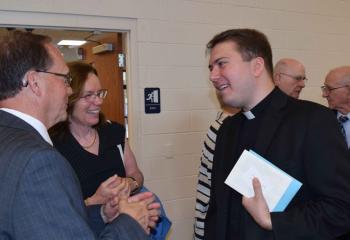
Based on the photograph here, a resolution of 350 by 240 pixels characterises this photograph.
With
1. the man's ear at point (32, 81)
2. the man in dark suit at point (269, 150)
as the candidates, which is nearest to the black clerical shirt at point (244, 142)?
the man in dark suit at point (269, 150)

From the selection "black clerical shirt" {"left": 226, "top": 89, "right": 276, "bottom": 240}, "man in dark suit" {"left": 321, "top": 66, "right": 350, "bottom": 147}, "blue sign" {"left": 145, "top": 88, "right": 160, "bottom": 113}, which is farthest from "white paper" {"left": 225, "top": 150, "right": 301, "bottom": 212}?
"man in dark suit" {"left": 321, "top": 66, "right": 350, "bottom": 147}

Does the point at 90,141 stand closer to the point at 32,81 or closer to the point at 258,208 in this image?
the point at 32,81

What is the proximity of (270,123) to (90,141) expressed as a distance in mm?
1022

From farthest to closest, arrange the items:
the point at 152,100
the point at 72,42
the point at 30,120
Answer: the point at 72,42
the point at 152,100
the point at 30,120

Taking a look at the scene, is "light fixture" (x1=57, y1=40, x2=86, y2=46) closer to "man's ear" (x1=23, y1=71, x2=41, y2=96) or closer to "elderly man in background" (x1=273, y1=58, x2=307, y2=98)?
"elderly man in background" (x1=273, y1=58, x2=307, y2=98)

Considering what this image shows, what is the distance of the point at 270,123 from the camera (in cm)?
143

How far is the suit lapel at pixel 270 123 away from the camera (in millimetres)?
1408

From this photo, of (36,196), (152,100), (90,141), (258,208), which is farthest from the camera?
(152,100)

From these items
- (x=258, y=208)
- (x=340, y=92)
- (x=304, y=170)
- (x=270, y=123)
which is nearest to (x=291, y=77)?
(x=340, y=92)

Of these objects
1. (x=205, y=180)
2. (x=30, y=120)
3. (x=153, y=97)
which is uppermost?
(x=30, y=120)

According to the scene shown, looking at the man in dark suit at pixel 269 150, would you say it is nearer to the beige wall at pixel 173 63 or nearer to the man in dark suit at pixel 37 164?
the man in dark suit at pixel 37 164

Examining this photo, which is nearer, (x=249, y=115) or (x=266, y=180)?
(x=266, y=180)

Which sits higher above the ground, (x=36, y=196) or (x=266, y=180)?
(x=36, y=196)

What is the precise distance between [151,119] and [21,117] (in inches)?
73.4
